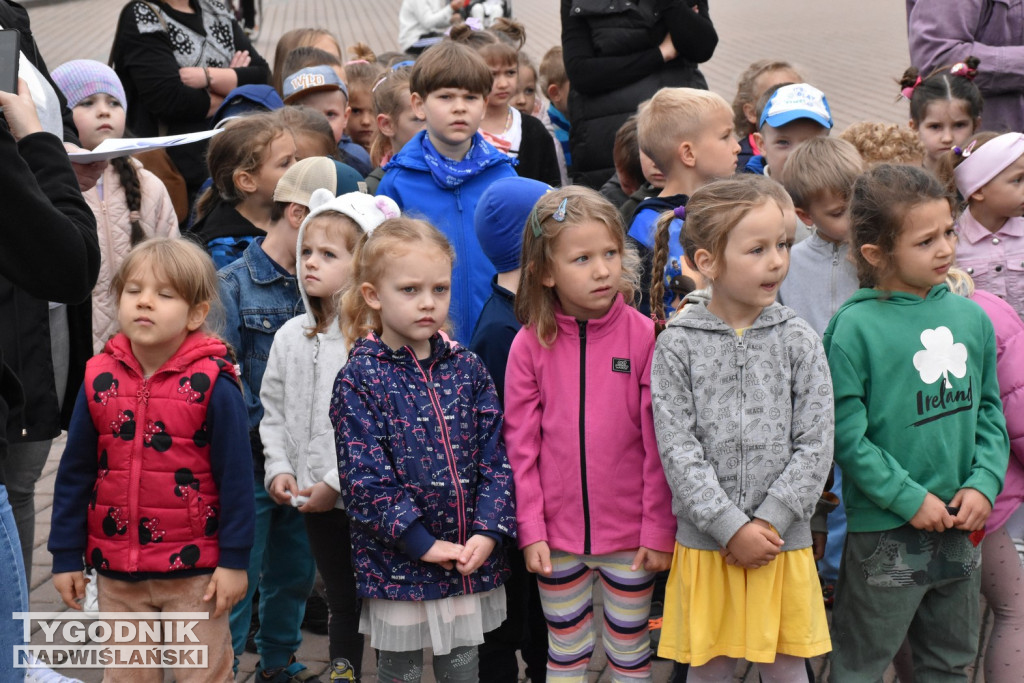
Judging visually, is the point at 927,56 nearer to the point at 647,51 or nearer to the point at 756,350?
the point at 647,51

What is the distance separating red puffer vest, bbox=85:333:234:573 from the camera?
3.15m

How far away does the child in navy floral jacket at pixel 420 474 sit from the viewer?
3.03 metres

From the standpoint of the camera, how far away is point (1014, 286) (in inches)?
155

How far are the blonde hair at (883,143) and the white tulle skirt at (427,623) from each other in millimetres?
2622

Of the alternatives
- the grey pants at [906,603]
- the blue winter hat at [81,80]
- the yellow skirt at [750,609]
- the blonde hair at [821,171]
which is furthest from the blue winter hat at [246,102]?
the grey pants at [906,603]

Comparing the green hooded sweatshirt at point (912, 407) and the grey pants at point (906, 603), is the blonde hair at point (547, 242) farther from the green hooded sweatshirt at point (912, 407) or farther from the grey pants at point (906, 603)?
the grey pants at point (906, 603)

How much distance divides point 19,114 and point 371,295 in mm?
1055

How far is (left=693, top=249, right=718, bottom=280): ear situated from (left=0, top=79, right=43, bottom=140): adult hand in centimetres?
167

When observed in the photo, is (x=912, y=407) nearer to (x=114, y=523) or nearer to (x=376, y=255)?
(x=376, y=255)

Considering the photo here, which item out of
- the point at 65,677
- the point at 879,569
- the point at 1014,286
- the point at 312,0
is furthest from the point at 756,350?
the point at 312,0

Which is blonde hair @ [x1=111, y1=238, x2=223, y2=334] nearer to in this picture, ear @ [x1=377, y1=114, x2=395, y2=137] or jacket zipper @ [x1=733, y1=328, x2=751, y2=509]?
jacket zipper @ [x1=733, y1=328, x2=751, y2=509]

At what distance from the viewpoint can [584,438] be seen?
10.3 ft

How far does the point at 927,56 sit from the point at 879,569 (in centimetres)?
305

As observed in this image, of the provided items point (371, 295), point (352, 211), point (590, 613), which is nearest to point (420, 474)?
point (371, 295)
